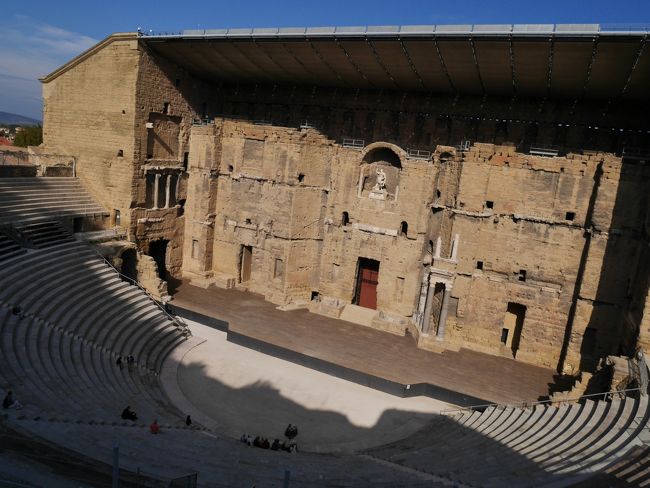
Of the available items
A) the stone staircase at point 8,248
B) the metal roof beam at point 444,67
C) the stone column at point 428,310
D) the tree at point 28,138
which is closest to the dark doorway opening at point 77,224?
the stone staircase at point 8,248

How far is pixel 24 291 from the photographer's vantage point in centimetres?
1928

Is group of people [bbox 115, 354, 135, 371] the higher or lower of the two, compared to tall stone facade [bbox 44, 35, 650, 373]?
lower

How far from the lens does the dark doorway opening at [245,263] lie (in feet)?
104

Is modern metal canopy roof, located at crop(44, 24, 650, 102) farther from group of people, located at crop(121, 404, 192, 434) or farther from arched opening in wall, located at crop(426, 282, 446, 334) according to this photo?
group of people, located at crop(121, 404, 192, 434)

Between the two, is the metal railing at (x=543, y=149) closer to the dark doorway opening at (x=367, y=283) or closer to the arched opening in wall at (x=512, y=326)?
the arched opening in wall at (x=512, y=326)

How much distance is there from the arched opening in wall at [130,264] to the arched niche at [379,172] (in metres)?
13.5

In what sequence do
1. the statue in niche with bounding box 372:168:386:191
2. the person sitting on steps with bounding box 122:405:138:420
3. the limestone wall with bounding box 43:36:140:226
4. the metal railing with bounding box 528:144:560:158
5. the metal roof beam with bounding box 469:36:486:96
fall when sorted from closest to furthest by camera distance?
1. the person sitting on steps with bounding box 122:405:138:420
2. the metal roof beam with bounding box 469:36:486:96
3. the metal railing with bounding box 528:144:560:158
4. the limestone wall with bounding box 43:36:140:226
5. the statue in niche with bounding box 372:168:386:191

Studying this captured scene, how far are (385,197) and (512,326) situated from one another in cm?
973

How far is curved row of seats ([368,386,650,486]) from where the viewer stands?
479 inches

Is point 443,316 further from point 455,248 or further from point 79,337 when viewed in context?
point 79,337

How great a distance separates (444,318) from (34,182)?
76.4 ft

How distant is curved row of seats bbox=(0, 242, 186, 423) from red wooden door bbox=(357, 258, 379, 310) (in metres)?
10.9

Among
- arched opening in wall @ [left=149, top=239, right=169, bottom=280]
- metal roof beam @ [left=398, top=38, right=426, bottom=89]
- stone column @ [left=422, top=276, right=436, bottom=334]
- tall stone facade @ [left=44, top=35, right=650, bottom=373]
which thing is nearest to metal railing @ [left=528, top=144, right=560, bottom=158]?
tall stone facade @ [left=44, top=35, right=650, bottom=373]

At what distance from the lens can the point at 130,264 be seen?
28.0m
